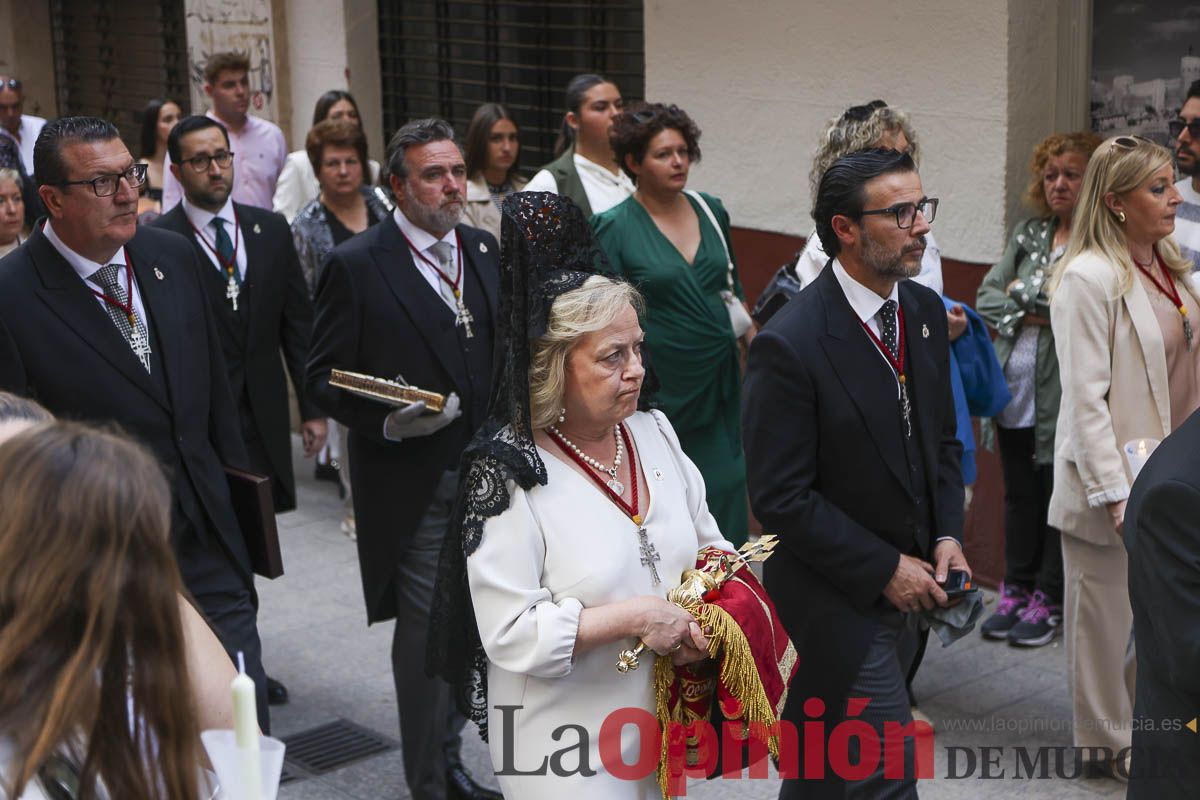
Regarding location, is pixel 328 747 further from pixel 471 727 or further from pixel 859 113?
pixel 859 113

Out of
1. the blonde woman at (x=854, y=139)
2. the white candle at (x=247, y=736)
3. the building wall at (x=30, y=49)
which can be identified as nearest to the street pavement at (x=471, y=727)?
the blonde woman at (x=854, y=139)

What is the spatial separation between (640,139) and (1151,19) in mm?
2345

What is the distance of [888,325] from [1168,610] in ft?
4.40

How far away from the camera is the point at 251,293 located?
20.7 feet

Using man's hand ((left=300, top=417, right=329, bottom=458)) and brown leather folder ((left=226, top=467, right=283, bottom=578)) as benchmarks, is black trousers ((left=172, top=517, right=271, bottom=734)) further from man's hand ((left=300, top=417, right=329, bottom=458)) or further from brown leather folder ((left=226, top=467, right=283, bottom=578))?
man's hand ((left=300, top=417, right=329, bottom=458))

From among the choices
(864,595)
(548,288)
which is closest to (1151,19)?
(864,595)

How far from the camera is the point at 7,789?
6.94 feet

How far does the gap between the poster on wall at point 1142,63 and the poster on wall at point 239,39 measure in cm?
601

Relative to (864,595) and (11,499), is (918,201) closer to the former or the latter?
(864,595)

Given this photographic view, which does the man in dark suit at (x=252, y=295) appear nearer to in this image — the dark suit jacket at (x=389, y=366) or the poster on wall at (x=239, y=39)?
the dark suit jacket at (x=389, y=366)

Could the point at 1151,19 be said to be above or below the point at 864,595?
above

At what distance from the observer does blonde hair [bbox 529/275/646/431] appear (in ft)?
11.7

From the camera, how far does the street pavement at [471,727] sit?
5473mm

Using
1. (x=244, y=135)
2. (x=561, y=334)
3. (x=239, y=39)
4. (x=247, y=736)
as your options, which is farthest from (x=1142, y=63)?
(x=239, y=39)
